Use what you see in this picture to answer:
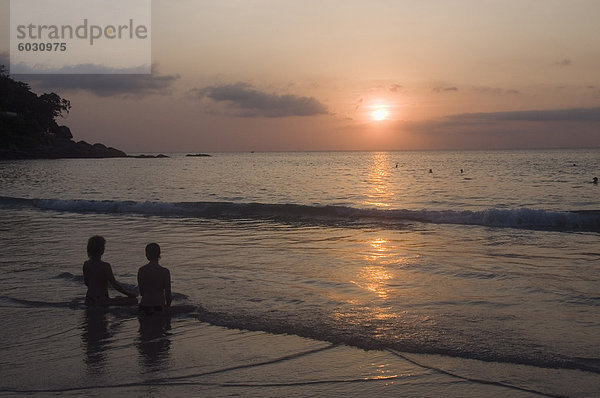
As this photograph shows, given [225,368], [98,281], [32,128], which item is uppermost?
[32,128]

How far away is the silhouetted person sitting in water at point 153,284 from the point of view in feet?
24.5

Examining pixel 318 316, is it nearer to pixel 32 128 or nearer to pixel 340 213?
pixel 340 213

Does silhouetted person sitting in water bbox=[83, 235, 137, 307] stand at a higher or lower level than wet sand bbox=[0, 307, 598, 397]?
higher

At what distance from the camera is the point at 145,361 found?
18.7ft

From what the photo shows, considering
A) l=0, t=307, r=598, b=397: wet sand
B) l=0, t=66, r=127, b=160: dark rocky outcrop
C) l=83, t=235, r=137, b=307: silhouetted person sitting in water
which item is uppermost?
l=0, t=66, r=127, b=160: dark rocky outcrop

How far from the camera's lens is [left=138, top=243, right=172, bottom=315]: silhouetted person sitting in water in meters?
7.45

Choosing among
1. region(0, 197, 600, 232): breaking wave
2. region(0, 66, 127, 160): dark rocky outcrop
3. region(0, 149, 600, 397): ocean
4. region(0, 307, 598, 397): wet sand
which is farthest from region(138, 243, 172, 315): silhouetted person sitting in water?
region(0, 66, 127, 160): dark rocky outcrop

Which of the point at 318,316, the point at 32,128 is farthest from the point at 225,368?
the point at 32,128

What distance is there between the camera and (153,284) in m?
7.50

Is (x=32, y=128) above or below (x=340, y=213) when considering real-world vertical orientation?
above

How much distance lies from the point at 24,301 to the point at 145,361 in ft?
12.3

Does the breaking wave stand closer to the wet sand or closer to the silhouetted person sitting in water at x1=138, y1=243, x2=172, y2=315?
the silhouetted person sitting in water at x1=138, y1=243, x2=172, y2=315

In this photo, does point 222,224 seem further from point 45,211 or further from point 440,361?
point 440,361

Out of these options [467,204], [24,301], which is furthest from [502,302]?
[467,204]
